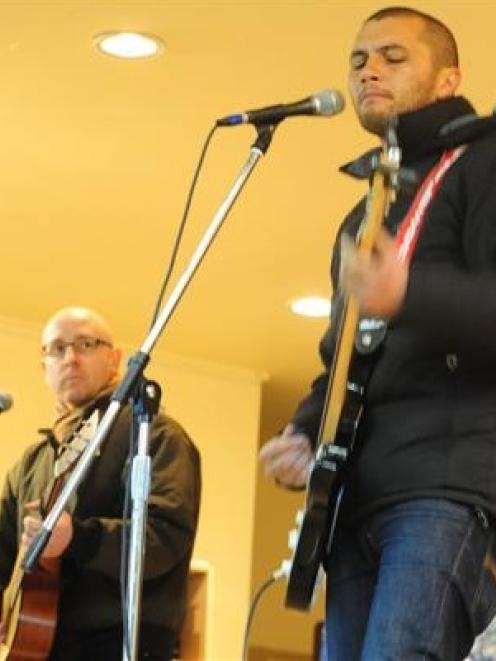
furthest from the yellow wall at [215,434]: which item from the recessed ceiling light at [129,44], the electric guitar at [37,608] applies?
the electric guitar at [37,608]

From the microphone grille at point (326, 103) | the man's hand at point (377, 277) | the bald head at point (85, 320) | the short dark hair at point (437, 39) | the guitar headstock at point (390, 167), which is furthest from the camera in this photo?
the bald head at point (85, 320)

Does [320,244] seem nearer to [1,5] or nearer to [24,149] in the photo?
[24,149]

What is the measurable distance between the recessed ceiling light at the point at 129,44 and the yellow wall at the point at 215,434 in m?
2.39

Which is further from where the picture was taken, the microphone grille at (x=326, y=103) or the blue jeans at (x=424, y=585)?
the microphone grille at (x=326, y=103)

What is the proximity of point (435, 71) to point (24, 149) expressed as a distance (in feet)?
7.34

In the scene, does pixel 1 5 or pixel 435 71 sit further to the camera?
pixel 1 5

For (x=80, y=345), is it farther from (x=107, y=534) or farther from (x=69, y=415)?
(x=107, y=534)

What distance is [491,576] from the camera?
5.84 ft

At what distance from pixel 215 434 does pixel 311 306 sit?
957mm

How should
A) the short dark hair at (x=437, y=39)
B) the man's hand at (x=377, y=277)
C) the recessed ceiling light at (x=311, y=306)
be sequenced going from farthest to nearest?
the recessed ceiling light at (x=311, y=306) → the short dark hair at (x=437, y=39) → the man's hand at (x=377, y=277)

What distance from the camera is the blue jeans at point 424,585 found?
1.70 metres

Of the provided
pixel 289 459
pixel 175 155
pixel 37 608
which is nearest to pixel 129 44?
pixel 175 155

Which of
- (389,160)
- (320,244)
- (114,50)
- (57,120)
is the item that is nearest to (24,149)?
(57,120)

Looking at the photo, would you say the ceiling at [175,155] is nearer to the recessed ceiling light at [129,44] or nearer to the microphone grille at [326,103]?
the recessed ceiling light at [129,44]
